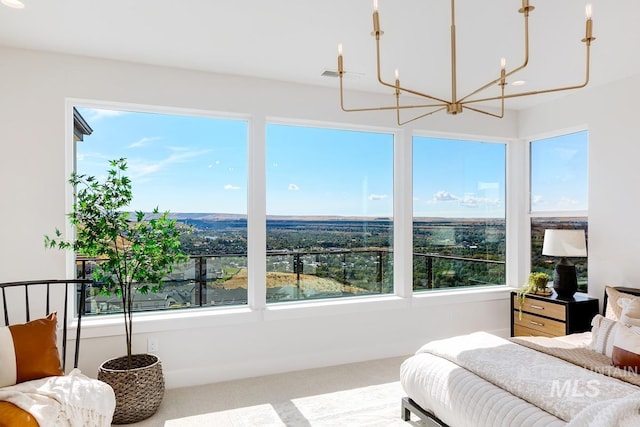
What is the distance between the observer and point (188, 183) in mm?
3648

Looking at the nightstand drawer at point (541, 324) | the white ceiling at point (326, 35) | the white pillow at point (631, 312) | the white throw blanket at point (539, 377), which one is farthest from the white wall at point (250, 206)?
the white throw blanket at point (539, 377)

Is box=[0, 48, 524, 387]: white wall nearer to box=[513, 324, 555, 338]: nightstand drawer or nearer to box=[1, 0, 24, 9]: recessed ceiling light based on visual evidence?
box=[513, 324, 555, 338]: nightstand drawer

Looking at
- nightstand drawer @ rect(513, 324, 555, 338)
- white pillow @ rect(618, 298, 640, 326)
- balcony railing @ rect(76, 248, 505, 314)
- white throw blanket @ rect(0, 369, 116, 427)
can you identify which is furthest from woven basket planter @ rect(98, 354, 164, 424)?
nightstand drawer @ rect(513, 324, 555, 338)

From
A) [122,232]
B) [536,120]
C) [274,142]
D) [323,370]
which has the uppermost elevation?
[536,120]

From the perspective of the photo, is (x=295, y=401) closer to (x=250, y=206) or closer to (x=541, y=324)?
(x=250, y=206)

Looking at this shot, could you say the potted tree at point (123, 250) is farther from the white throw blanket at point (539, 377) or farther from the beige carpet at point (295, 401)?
the white throw blanket at point (539, 377)

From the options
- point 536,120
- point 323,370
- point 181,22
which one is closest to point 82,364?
point 323,370

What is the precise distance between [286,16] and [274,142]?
1504mm

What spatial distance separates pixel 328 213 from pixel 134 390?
2.20 meters

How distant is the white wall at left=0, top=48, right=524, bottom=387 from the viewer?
307 centimetres

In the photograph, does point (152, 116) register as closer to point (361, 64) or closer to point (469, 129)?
point (361, 64)

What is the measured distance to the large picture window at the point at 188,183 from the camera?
3412mm

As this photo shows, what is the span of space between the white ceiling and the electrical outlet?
221cm

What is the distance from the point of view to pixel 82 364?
3.20 m
